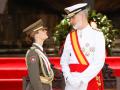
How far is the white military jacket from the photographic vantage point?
3488 mm

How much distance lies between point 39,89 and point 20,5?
16.7 ft

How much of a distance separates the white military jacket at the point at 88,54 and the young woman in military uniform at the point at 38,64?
1.15 ft

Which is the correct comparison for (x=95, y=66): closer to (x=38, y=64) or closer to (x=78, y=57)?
(x=78, y=57)

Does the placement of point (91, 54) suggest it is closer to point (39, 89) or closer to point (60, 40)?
point (39, 89)

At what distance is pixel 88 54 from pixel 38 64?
57 centimetres

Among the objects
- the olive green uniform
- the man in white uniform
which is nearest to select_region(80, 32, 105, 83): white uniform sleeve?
the man in white uniform

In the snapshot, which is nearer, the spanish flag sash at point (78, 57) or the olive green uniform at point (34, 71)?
the spanish flag sash at point (78, 57)

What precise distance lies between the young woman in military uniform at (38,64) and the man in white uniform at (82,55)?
35 cm

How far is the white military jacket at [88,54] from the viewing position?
137 inches

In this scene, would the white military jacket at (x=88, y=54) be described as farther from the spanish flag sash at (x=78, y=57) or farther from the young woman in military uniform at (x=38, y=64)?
the young woman in military uniform at (x=38, y=64)

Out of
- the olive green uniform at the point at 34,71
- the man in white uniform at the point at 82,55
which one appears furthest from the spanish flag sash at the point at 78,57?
the olive green uniform at the point at 34,71

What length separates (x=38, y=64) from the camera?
12.9ft

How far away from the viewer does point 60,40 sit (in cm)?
740

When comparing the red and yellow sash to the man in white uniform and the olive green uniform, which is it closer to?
the man in white uniform
